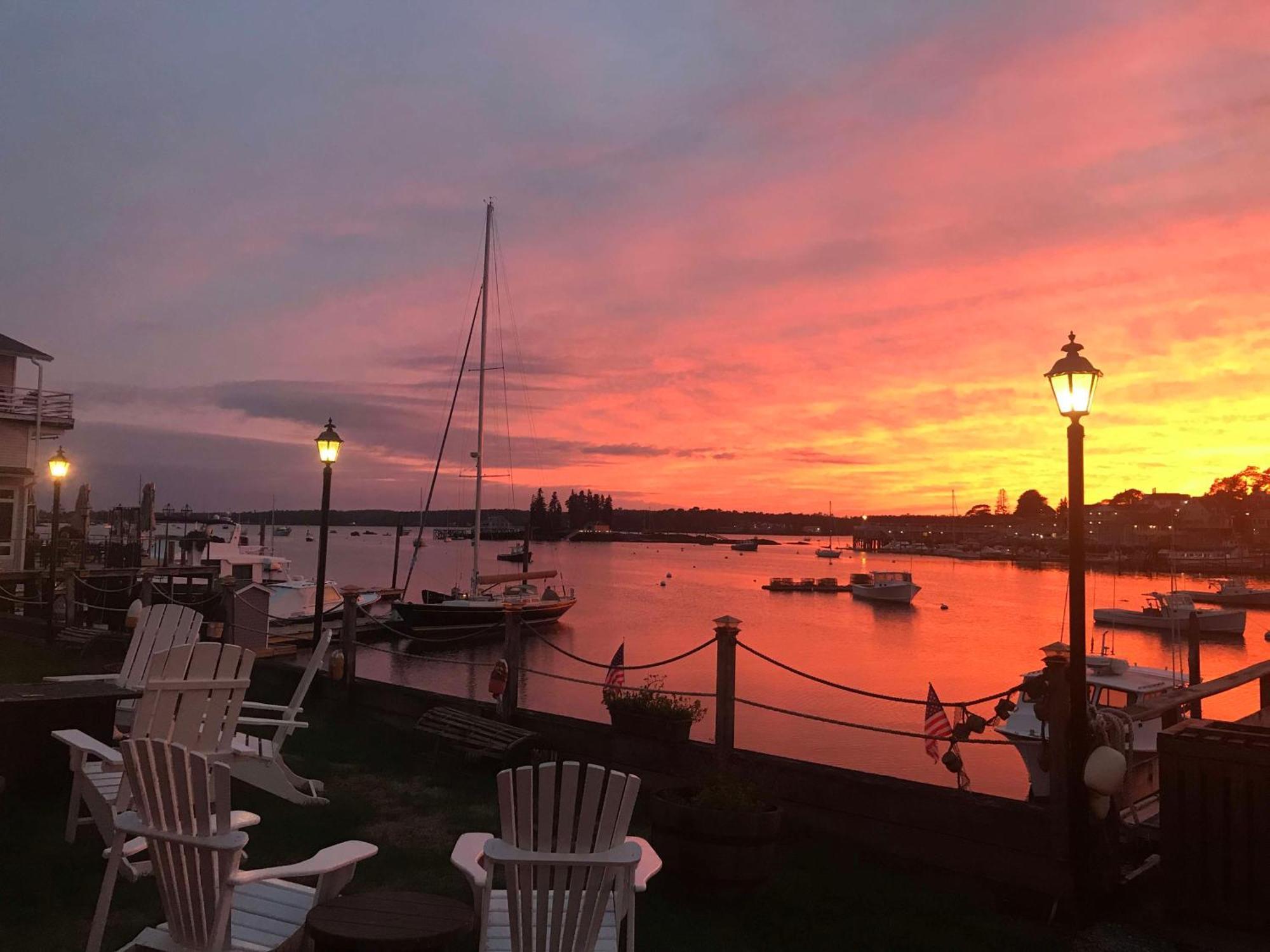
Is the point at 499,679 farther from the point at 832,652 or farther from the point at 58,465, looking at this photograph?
the point at 832,652

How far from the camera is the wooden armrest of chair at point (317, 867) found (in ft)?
10.4

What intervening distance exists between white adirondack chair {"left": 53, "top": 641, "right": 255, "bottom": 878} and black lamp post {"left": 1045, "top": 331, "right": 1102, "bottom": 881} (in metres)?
5.53

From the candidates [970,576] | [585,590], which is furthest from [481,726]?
[970,576]

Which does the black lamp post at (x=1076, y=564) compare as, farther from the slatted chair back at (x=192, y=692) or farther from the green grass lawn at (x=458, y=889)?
the slatted chair back at (x=192, y=692)

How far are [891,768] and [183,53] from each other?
23.1 meters

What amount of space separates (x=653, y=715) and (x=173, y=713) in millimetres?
4186

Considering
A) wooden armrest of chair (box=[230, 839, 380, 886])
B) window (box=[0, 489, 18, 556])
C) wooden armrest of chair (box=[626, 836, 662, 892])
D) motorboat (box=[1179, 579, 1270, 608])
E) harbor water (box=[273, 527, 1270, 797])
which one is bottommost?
harbor water (box=[273, 527, 1270, 797])

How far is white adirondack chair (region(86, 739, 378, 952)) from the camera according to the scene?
319 cm

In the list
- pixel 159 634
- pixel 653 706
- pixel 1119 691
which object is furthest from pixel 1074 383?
pixel 1119 691

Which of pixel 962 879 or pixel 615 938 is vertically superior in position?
pixel 615 938

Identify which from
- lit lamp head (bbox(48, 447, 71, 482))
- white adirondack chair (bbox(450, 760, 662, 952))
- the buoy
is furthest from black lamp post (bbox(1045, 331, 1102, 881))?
lit lamp head (bbox(48, 447, 71, 482))

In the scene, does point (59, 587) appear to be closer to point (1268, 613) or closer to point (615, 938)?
point (615, 938)

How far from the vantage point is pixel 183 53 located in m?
13.7

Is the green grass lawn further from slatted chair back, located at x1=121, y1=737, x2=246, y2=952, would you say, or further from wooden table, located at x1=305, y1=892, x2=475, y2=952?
wooden table, located at x1=305, y1=892, x2=475, y2=952
